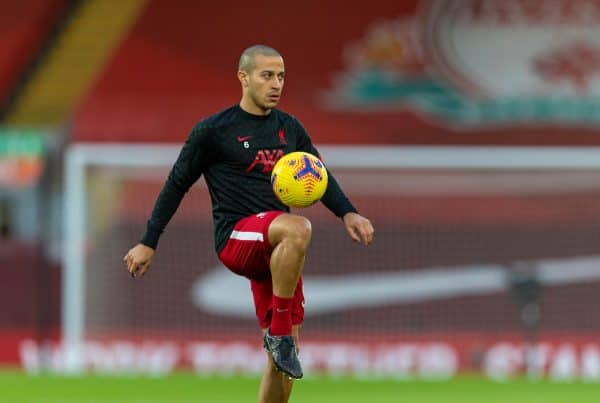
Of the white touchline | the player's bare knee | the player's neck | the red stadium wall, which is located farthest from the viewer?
the red stadium wall

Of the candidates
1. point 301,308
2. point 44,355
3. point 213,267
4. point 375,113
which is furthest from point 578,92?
point 301,308

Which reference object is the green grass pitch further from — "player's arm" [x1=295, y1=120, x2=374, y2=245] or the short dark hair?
the short dark hair

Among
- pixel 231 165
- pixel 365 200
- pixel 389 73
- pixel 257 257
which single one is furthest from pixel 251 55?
pixel 389 73

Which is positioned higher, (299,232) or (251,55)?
(251,55)

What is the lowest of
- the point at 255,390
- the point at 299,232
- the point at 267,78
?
the point at 255,390

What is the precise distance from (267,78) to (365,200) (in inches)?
413

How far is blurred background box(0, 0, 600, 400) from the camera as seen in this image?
714 inches

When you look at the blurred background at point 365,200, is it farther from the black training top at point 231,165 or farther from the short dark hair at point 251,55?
the short dark hair at point 251,55

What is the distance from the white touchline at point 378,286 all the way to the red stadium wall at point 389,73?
168 centimetres

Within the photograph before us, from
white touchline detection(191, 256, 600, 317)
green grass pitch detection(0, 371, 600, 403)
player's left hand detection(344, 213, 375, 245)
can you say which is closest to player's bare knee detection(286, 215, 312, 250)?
player's left hand detection(344, 213, 375, 245)

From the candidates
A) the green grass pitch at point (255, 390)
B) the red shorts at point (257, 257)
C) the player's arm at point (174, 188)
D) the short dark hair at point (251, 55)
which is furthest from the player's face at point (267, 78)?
the green grass pitch at point (255, 390)

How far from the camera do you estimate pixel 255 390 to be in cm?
1413

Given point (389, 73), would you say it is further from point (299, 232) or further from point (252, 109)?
point (299, 232)

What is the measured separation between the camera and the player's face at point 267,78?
7.95 meters
